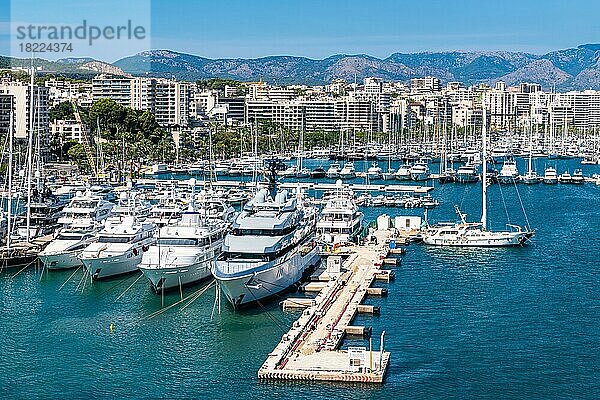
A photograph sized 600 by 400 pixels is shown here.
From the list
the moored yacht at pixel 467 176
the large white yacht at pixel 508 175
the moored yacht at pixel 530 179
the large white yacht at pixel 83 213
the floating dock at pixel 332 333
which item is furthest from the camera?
the moored yacht at pixel 530 179

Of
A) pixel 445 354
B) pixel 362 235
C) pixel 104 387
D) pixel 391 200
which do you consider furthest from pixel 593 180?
pixel 104 387

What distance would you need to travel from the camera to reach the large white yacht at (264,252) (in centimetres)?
2367

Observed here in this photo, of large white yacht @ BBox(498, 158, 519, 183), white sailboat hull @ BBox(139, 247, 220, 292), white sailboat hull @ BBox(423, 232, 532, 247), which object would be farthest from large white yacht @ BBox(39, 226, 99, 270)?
Result: large white yacht @ BBox(498, 158, 519, 183)

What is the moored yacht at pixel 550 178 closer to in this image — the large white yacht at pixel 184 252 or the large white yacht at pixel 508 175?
the large white yacht at pixel 508 175

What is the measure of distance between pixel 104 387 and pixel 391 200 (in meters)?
31.6

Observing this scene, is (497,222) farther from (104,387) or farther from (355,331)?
(104,387)

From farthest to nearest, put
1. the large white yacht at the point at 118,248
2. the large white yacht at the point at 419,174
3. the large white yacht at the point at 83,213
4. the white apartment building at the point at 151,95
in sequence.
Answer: the white apartment building at the point at 151,95, the large white yacht at the point at 419,174, the large white yacht at the point at 83,213, the large white yacht at the point at 118,248

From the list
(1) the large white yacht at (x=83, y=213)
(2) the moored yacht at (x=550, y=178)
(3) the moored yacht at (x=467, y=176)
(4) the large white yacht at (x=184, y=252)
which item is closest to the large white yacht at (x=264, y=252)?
(4) the large white yacht at (x=184, y=252)

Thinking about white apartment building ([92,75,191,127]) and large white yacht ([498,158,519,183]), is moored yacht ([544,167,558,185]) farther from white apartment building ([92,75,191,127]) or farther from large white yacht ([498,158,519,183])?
white apartment building ([92,75,191,127])

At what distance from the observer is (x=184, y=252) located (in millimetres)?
26562

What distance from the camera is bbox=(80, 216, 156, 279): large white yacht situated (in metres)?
27.7

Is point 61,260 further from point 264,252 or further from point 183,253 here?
point 264,252

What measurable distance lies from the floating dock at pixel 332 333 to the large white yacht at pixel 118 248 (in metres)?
5.70

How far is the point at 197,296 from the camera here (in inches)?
1007
